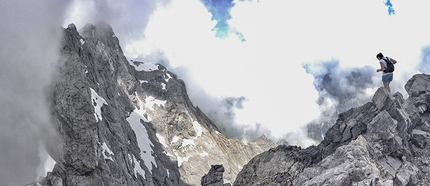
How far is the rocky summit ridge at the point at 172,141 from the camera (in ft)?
62.0

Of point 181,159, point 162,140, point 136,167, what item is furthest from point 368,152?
point 162,140

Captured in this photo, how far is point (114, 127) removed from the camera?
4500 inches

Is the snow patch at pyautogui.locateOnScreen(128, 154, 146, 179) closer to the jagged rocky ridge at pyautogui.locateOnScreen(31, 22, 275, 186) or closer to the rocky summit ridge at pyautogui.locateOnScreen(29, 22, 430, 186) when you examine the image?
the jagged rocky ridge at pyautogui.locateOnScreen(31, 22, 275, 186)

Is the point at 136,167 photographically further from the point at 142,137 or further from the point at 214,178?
the point at 214,178

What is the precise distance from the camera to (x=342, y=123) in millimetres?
25438

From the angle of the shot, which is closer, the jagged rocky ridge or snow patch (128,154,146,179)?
the jagged rocky ridge

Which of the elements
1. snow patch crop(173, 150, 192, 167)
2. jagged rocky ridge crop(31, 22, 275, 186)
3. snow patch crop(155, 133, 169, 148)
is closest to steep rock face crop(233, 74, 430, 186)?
jagged rocky ridge crop(31, 22, 275, 186)

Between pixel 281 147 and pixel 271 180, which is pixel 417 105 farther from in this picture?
pixel 271 180

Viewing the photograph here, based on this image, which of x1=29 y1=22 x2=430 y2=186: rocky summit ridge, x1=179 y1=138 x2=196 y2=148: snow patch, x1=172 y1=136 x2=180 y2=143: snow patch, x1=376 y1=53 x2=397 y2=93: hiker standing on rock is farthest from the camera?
x1=179 y1=138 x2=196 y2=148: snow patch

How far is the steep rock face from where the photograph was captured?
1712cm

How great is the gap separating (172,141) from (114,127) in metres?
66.1

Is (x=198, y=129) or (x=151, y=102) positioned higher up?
(x=151, y=102)

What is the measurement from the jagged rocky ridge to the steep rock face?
5018cm

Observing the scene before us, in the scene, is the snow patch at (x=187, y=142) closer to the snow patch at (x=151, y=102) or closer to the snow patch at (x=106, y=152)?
the snow patch at (x=151, y=102)
